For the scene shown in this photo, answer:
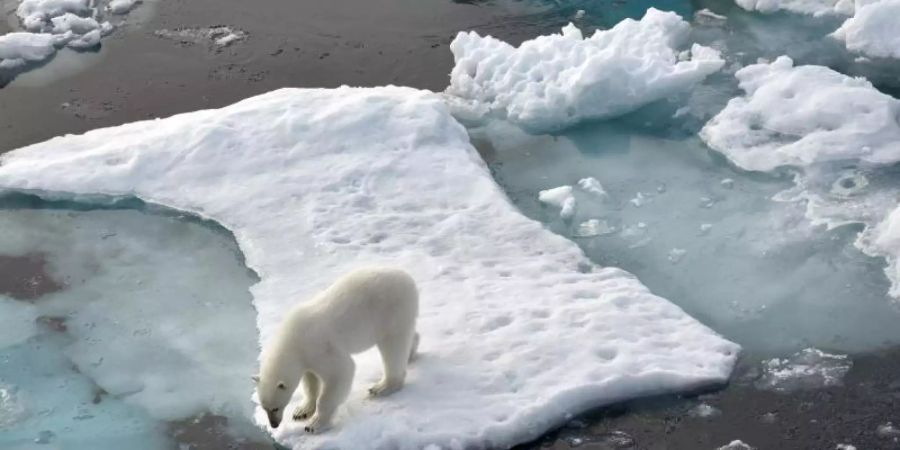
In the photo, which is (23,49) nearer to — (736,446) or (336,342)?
(336,342)

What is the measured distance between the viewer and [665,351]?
6270mm

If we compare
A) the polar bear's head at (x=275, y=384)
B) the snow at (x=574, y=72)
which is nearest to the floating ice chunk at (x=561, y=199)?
the snow at (x=574, y=72)

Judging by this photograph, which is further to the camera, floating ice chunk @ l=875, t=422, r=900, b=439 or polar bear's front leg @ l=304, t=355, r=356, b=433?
floating ice chunk @ l=875, t=422, r=900, b=439

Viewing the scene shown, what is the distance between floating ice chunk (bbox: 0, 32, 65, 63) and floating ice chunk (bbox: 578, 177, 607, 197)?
570 centimetres

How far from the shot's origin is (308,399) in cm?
587

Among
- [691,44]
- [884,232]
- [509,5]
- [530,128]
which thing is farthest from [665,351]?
[509,5]

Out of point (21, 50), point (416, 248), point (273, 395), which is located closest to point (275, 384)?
point (273, 395)

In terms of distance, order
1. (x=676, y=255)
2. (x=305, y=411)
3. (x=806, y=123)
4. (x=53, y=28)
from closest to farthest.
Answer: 1. (x=305, y=411)
2. (x=676, y=255)
3. (x=806, y=123)
4. (x=53, y=28)

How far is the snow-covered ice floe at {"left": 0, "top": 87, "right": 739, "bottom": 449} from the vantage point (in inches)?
233

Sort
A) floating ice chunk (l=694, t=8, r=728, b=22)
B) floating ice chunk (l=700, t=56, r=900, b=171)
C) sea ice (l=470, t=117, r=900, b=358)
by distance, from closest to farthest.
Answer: sea ice (l=470, t=117, r=900, b=358)
floating ice chunk (l=700, t=56, r=900, b=171)
floating ice chunk (l=694, t=8, r=728, b=22)

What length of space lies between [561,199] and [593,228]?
41cm

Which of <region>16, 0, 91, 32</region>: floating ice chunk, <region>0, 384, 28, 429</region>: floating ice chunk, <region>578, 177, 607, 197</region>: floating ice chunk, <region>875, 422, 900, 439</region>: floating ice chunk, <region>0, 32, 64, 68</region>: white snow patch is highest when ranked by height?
<region>875, 422, 900, 439</region>: floating ice chunk

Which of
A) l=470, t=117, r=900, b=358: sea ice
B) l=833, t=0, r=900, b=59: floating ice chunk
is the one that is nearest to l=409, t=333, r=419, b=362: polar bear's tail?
l=470, t=117, r=900, b=358: sea ice

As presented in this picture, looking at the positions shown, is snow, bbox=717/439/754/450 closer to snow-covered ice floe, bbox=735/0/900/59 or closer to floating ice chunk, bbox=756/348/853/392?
floating ice chunk, bbox=756/348/853/392
